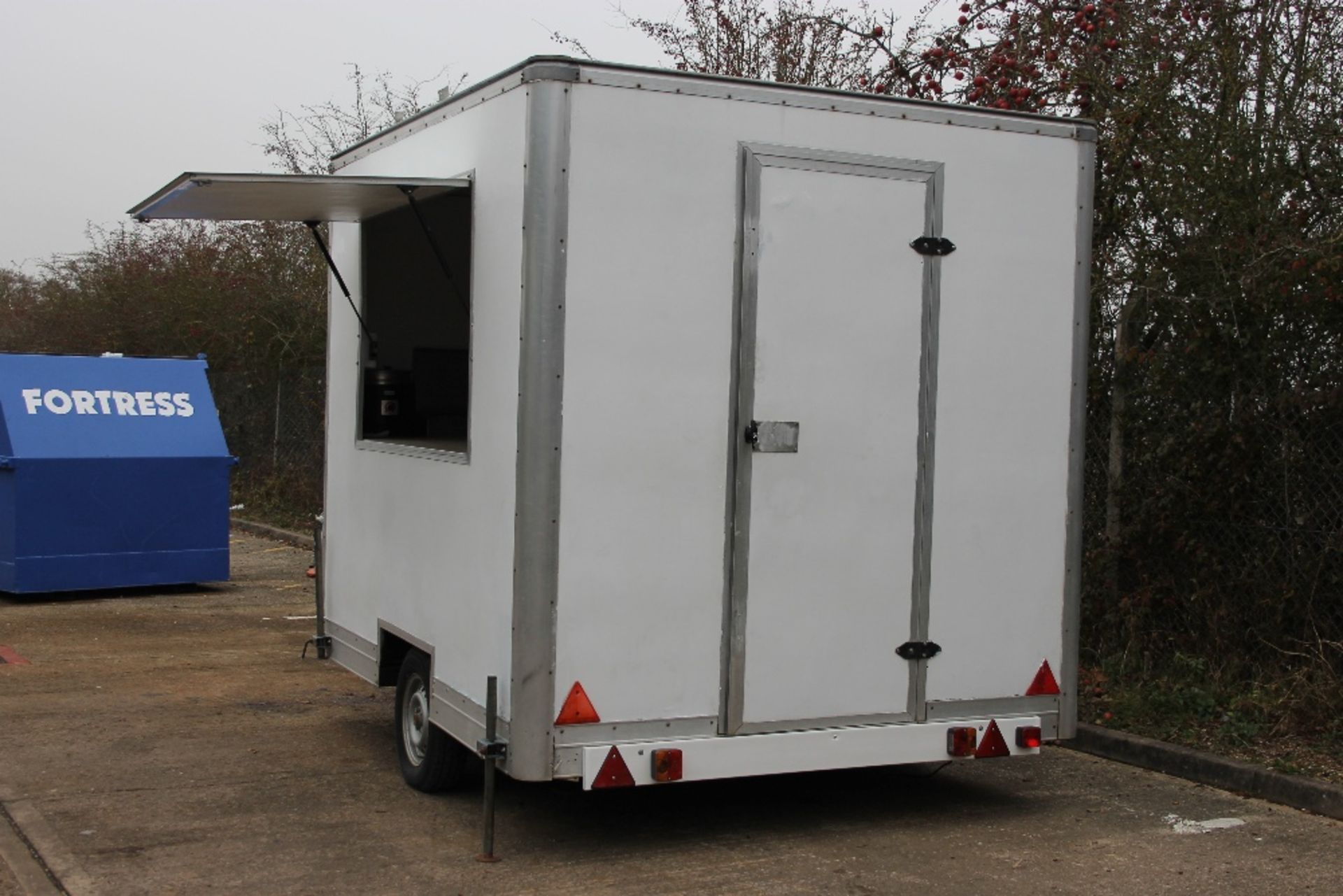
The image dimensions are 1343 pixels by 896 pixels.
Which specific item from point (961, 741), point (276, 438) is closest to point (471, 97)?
point (961, 741)

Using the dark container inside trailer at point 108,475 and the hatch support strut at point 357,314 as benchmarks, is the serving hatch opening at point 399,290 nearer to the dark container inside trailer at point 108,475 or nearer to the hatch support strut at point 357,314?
the hatch support strut at point 357,314

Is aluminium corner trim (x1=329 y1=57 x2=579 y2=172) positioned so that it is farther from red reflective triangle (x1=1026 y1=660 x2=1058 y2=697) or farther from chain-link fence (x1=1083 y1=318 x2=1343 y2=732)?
chain-link fence (x1=1083 y1=318 x2=1343 y2=732)

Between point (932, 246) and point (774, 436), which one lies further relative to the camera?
point (932, 246)

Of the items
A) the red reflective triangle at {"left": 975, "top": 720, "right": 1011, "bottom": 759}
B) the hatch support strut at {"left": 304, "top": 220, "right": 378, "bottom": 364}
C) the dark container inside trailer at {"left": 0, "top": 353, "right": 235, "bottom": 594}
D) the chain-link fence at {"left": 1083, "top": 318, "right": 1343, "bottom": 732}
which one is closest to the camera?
the red reflective triangle at {"left": 975, "top": 720, "right": 1011, "bottom": 759}

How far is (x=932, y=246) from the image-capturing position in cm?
575

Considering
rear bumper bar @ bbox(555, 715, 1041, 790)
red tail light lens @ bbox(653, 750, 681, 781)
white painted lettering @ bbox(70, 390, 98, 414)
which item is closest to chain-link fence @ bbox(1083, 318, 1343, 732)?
rear bumper bar @ bbox(555, 715, 1041, 790)

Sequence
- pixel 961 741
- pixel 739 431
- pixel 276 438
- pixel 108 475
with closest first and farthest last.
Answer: pixel 739 431, pixel 961 741, pixel 108 475, pixel 276 438

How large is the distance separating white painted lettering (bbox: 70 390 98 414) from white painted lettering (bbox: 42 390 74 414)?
0.05 m

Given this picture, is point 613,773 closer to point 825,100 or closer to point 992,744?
point 992,744

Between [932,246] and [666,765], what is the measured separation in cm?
215

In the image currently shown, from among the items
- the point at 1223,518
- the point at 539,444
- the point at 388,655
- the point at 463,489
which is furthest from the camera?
the point at 1223,518

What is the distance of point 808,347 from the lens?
557 cm

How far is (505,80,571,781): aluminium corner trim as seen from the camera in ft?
16.9

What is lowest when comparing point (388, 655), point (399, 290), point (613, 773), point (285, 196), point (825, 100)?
point (613, 773)
